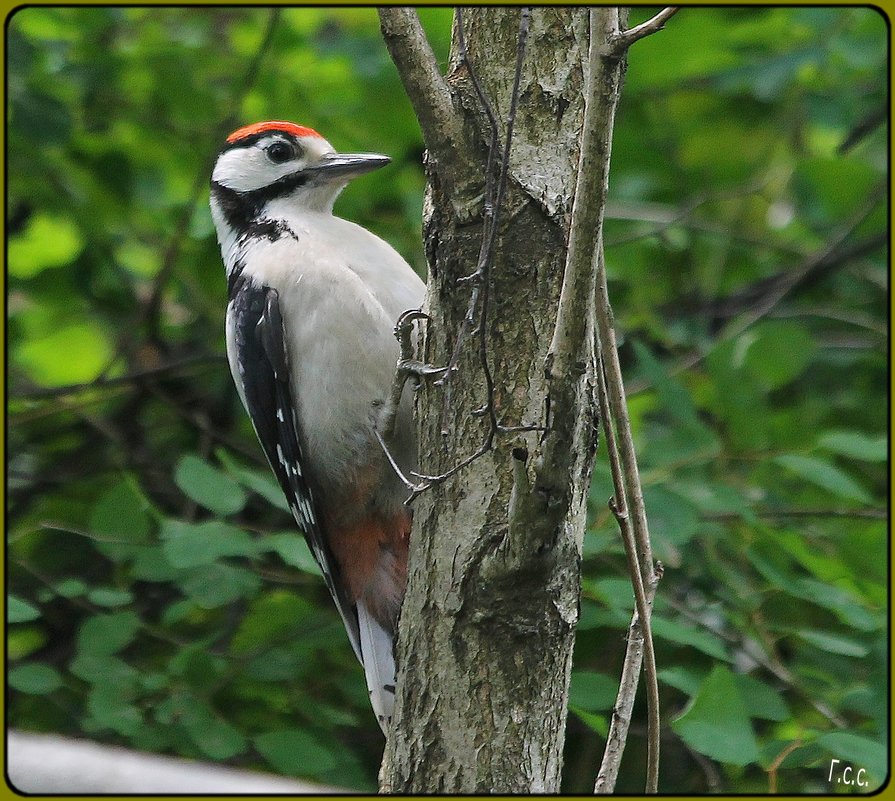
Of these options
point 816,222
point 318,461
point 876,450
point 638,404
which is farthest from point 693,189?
point 318,461

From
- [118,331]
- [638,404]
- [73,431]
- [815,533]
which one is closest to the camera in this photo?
[815,533]

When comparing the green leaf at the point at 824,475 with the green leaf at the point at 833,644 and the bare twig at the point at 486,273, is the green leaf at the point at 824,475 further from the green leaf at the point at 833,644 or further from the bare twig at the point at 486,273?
the bare twig at the point at 486,273

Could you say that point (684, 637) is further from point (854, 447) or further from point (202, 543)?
point (202, 543)

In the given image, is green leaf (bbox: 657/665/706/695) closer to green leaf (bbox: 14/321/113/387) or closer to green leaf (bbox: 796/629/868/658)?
green leaf (bbox: 796/629/868/658)

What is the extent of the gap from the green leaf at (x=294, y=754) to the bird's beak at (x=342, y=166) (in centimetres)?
175

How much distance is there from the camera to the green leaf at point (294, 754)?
293 centimetres

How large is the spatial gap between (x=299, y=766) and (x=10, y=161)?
8.69ft

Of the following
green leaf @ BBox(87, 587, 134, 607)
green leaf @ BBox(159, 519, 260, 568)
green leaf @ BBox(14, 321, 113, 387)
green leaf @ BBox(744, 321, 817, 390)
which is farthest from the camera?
green leaf @ BBox(14, 321, 113, 387)

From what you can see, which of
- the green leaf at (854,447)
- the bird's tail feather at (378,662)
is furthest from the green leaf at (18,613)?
the green leaf at (854,447)

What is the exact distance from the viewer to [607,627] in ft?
10.2

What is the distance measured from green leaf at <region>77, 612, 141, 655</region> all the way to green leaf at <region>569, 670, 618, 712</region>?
1327 mm

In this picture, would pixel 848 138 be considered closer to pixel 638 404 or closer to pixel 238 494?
pixel 638 404

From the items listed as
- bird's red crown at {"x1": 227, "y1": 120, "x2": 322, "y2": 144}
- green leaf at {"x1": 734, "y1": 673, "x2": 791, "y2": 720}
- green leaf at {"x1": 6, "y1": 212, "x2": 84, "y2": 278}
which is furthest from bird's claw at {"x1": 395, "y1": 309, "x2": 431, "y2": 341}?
green leaf at {"x1": 6, "y1": 212, "x2": 84, "y2": 278}

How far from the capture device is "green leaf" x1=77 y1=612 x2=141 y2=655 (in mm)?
3174
